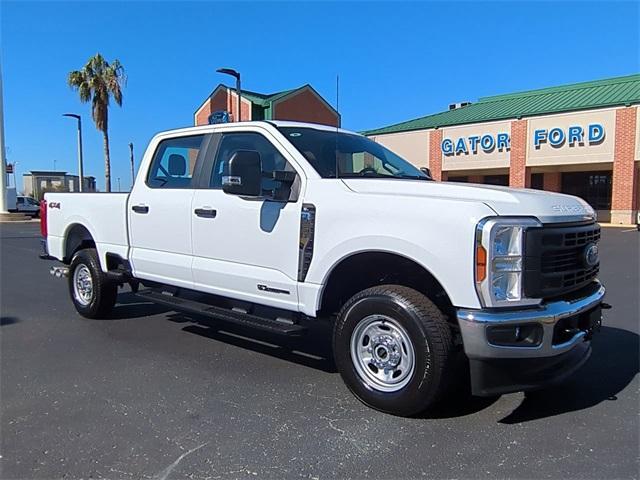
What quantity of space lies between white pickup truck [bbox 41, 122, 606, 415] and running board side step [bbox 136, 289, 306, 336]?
0.02 metres

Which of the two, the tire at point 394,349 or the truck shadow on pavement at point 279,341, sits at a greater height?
the tire at point 394,349

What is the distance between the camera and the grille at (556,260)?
330 centimetres

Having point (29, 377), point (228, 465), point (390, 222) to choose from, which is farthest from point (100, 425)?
point (390, 222)

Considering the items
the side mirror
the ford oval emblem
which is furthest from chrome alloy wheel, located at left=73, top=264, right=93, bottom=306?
the ford oval emblem

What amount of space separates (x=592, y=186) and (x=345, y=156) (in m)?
27.3

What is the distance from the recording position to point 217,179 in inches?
197

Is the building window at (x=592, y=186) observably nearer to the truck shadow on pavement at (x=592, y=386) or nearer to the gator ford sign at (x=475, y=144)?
the gator ford sign at (x=475, y=144)

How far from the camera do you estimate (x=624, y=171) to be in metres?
24.5

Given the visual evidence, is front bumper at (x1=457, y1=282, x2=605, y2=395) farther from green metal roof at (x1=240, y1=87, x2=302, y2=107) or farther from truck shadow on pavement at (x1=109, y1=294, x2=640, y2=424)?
green metal roof at (x1=240, y1=87, x2=302, y2=107)

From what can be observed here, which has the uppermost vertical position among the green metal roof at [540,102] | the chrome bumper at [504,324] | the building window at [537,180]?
the green metal roof at [540,102]

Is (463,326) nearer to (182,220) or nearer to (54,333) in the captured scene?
(182,220)

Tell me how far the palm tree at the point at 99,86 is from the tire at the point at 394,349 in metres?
33.6

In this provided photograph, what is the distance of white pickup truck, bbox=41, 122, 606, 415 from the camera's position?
3312 mm

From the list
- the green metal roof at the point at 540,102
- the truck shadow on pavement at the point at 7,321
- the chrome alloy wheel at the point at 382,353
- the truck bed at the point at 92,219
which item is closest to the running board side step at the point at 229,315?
the chrome alloy wheel at the point at 382,353
